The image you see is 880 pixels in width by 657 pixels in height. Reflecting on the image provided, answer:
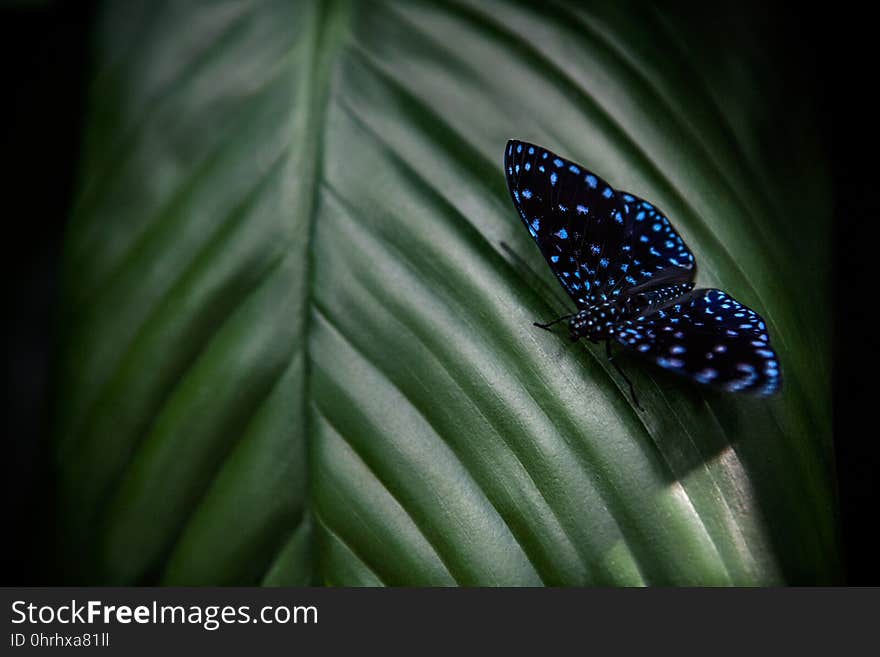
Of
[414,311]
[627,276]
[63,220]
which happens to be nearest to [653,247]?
[627,276]

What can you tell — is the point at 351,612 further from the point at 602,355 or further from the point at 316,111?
the point at 316,111

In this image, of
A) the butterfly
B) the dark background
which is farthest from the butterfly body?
the dark background

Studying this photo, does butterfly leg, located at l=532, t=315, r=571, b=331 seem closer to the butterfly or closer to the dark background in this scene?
the butterfly

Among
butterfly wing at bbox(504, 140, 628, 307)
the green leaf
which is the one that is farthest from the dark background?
butterfly wing at bbox(504, 140, 628, 307)

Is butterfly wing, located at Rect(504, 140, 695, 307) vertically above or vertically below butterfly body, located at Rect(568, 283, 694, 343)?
above

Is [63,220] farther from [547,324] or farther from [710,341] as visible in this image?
[710,341]

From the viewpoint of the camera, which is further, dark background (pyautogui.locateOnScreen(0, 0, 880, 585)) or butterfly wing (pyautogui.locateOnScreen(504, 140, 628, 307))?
dark background (pyautogui.locateOnScreen(0, 0, 880, 585))
